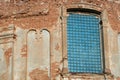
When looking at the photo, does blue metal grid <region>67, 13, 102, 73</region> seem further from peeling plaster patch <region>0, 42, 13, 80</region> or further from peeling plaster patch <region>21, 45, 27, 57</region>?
peeling plaster patch <region>0, 42, 13, 80</region>

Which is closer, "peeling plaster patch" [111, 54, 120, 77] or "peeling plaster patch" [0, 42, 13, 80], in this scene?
"peeling plaster patch" [0, 42, 13, 80]

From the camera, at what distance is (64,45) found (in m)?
19.4

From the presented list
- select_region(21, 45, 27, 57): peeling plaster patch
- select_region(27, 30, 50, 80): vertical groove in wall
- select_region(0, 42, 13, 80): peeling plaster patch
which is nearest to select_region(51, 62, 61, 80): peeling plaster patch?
select_region(27, 30, 50, 80): vertical groove in wall

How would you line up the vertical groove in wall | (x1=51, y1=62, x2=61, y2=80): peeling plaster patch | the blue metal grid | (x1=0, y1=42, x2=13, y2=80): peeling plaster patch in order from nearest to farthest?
(x1=51, y1=62, x2=61, y2=80): peeling plaster patch, the vertical groove in wall, (x1=0, y1=42, x2=13, y2=80): peeling plaster patch, the blue metal grid

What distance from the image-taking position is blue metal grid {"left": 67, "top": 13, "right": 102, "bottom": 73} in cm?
1972

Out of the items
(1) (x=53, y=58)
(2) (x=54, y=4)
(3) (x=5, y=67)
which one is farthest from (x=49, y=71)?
(2) (x=54, y=4)

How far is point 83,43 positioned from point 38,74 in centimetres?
283

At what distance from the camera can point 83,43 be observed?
20125 mm

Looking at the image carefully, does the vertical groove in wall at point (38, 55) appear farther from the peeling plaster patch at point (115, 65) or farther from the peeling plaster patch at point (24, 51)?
the peeling plaster patch at point (115, 65)

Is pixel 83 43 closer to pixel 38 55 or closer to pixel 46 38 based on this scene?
pixel 46 38

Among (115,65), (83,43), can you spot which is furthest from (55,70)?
(115,65)

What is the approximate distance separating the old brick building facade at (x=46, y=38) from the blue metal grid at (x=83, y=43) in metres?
0.27

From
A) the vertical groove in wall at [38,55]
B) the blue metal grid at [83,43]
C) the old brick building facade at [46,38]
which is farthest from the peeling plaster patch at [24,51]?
the blue metal grid at [83,43]

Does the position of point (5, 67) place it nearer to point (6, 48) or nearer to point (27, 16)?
point (6, 48)
